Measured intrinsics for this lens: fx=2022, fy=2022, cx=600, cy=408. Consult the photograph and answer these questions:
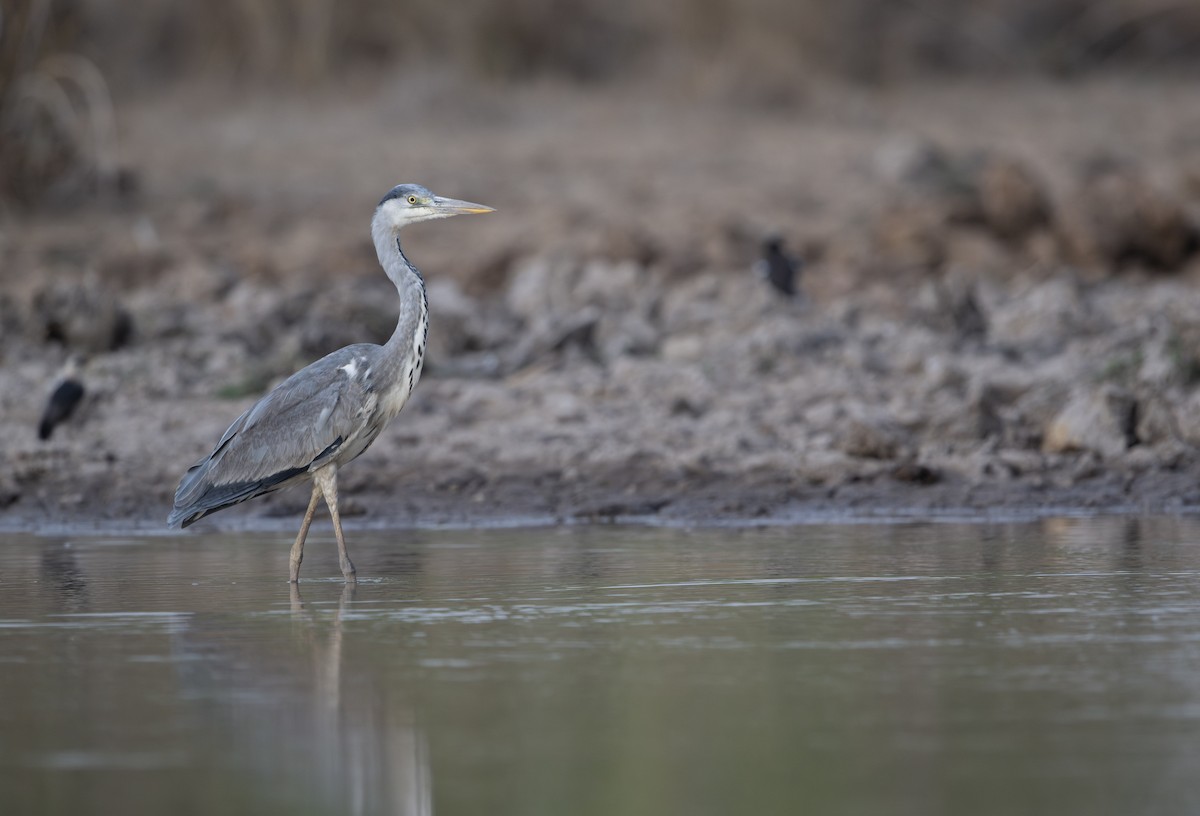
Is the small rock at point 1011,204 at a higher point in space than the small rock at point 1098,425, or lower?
higher

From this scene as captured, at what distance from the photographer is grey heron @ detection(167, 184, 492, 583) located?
818cm

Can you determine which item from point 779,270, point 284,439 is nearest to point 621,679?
point 284,439

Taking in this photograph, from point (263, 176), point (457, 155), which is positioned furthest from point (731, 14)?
point (263, 176)

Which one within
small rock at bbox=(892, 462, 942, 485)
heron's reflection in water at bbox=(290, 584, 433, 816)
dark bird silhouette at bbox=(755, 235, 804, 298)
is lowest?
heron's reflection in water at bbox=(290, 584, 433, 816)

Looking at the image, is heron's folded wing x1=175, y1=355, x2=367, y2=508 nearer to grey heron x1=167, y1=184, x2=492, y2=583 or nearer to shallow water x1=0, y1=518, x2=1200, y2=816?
grey heron x1=167, y1=184, x2=492, y2=583

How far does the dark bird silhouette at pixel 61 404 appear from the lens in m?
11.1

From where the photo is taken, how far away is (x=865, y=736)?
5066 millimetres

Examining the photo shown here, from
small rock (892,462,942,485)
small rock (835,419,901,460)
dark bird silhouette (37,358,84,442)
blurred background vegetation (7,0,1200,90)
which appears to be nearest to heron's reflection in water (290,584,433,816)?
small rock (892,462,942,485)

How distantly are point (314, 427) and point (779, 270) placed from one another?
641cm

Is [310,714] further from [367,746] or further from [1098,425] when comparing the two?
[1098,425]

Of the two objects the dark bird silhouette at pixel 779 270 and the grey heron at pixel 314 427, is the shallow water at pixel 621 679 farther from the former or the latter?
the dark bird silhouette at pixel 779 270

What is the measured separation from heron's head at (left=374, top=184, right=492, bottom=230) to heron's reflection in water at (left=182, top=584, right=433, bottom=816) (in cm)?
250

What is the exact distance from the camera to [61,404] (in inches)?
439

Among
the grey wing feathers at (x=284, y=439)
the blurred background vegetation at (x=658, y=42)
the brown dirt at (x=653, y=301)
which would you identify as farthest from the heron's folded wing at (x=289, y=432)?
the blurred background vegetation at (x=658, y=42)
